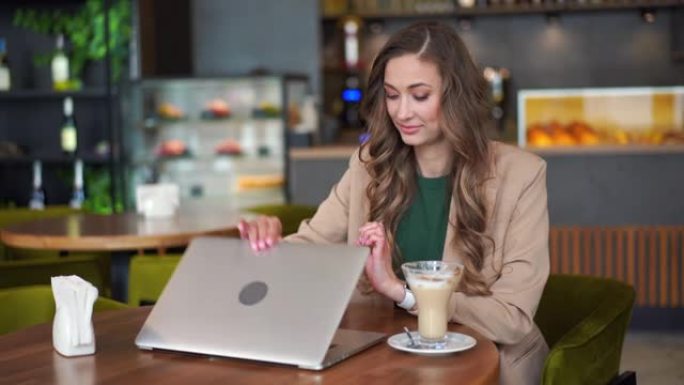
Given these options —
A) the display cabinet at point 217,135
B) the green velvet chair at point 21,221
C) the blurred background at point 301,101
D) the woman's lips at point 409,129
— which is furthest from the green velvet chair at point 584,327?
the display cabinet at point 217,135

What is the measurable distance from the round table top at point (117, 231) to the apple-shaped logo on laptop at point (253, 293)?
2045 millimetres

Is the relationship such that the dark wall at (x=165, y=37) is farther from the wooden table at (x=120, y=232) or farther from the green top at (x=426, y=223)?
the green top at (x=426, y=223)

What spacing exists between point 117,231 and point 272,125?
9.06 ft

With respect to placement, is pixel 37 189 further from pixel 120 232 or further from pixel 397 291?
pixel 397 291

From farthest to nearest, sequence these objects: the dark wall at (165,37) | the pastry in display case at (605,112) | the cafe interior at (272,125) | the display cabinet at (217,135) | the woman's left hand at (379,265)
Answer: the pastry in display case at (605,112)
the dark wall at (165,37)
the display cabinet at (217,135)
the cafe interior at (272,125)
the woman's left hand at (379,265)

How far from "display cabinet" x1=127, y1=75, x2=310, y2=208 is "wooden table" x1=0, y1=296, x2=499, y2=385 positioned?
15.3ft

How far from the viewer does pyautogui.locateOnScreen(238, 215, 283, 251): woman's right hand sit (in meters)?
1.98

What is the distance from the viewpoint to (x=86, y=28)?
723 centimetres

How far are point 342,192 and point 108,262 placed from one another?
2.34 metres

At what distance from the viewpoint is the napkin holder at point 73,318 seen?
1913mm

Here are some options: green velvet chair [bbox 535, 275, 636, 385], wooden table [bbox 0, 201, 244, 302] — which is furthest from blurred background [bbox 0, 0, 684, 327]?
green velvet chair [bbox 535, 275, 636, 385]

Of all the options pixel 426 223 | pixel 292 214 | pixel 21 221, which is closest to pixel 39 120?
pixel 21 221

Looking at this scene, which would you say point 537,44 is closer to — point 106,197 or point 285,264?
point 106,197

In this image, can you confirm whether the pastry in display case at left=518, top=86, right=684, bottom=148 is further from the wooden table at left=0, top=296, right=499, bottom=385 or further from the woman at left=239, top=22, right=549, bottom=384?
the wooden table at left=0, top=296, right=499, bottom=385
